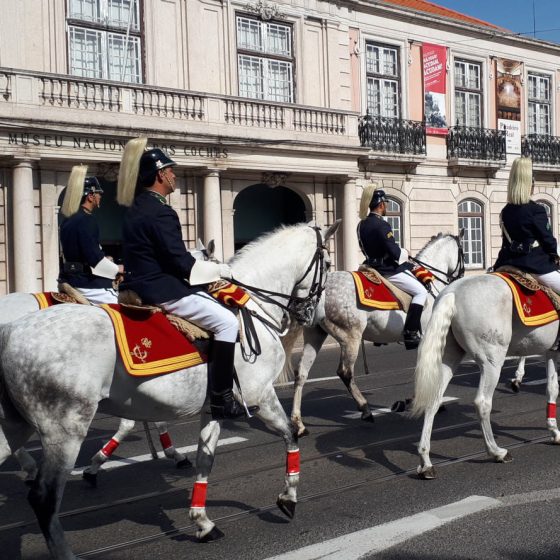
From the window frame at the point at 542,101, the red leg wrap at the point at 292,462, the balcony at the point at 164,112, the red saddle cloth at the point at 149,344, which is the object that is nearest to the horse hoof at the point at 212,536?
the red leg wrap at the point at 292,462

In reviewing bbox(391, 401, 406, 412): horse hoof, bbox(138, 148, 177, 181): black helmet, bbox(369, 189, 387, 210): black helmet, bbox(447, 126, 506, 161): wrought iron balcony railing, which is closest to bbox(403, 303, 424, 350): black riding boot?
bbox(391, 401, 406, 412): horse hoof

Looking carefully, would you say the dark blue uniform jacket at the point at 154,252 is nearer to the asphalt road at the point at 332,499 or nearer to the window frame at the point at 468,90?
the asphalt road at the point at 332,499

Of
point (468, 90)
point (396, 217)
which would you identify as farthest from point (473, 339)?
point (468, 90)

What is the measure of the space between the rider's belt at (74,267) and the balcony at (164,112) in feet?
34.3

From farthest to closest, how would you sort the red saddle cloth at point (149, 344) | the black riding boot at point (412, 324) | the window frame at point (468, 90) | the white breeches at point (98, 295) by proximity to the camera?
the window frame at point (468, 90) → the black riding boot at point (412, 324) → the white breeches at point (98, 295) → the red saddle cloth at point (149, 344)

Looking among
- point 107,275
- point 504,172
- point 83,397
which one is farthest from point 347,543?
point 504,172

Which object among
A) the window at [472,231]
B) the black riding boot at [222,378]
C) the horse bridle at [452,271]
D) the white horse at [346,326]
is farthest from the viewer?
the window at [472,231]

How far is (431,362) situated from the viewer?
24.0 feet

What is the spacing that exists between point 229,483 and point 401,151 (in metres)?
20.1

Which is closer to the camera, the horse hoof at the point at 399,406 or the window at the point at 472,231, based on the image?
the horse hoof at the point at 399,406

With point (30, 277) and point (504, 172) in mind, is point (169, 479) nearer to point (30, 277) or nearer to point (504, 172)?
point (30, 277)

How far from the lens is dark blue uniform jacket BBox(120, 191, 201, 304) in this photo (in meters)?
5.39

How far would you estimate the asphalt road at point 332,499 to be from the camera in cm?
532

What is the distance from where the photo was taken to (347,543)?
17.4ft
